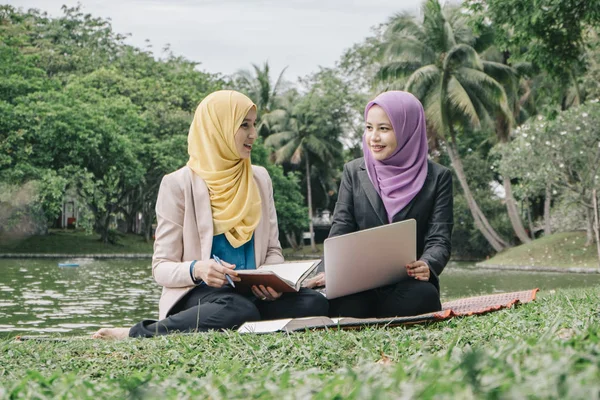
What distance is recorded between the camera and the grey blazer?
13.9ft

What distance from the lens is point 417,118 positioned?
4.36 meters

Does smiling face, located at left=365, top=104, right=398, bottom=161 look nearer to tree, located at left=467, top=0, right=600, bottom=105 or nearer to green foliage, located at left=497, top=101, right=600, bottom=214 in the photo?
tree, located at left=467, top=0, right=600, bottom=105

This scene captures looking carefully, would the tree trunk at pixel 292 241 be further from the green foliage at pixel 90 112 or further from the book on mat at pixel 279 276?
the book on mat at pixel 279 276

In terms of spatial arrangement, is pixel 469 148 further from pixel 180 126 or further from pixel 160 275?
pixel 160 275

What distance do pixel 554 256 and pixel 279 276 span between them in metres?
19.4

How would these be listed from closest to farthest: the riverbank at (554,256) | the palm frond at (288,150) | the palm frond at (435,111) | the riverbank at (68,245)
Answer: the riverbank at (554,256)
the palm frond at (435,111)
the riverbank at (68,245)
the palm frond at (288,150)

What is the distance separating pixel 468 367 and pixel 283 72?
115 ft

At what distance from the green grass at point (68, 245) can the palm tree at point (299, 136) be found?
740 cm

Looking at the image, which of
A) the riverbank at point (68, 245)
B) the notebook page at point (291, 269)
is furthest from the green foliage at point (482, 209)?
the notebook page at point (291, 269)

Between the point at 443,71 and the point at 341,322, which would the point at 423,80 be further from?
the point at 341,322

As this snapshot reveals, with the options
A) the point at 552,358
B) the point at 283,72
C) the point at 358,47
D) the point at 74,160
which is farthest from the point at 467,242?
the point at 552,358

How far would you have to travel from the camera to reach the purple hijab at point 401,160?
14.1 feet

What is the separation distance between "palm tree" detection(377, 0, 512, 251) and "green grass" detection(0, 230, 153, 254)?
11477 mm

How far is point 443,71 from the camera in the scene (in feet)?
78.1
